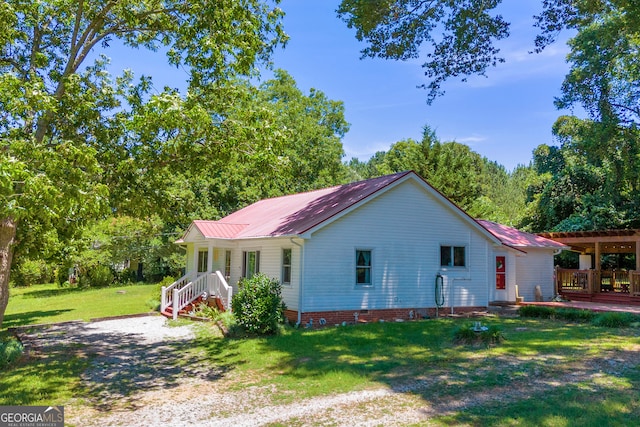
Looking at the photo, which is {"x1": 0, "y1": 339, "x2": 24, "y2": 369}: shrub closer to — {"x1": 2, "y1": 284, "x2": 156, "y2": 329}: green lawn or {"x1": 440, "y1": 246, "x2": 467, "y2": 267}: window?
{"x1": 2, "y1": 284, "x2": 156, "y2": 329}: green lawn

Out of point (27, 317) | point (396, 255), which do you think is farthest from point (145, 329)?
point (396, 255)

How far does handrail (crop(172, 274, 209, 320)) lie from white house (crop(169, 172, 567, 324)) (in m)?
0.75

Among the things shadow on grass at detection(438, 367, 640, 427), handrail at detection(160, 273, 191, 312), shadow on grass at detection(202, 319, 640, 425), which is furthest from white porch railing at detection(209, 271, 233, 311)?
shadow on grass at detection(438, 367, 640, 427)

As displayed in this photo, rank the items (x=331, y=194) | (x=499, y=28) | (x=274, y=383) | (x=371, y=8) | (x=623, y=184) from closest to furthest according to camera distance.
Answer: (x=274, y=383) → (x=371, y=8) → (x=499, y=28) → (x=331, y=194) → (x=623, y=184)

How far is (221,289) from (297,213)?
4.04 meters

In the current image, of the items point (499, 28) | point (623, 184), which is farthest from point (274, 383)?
point (623, 184)

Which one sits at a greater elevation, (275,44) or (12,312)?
(275,44)

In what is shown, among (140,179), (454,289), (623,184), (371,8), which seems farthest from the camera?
(623,184)

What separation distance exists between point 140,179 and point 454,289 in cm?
1168

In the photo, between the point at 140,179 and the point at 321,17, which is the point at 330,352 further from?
the point at 321,17

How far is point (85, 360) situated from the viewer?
416 inches

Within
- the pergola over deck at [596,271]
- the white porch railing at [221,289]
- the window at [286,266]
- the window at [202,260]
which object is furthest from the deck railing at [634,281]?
the window at [202,260]

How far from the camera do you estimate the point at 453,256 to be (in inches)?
676

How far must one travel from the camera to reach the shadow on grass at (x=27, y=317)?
17.6m
